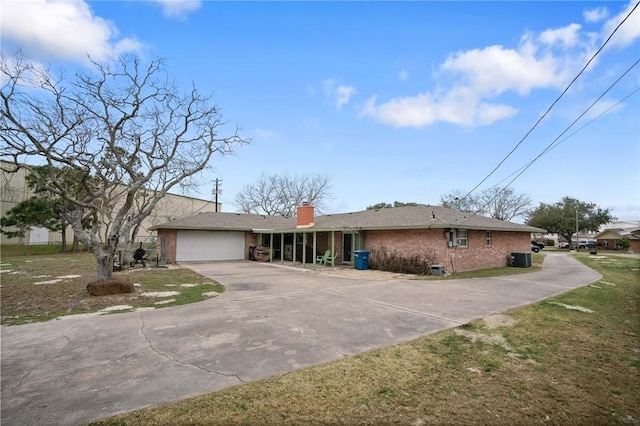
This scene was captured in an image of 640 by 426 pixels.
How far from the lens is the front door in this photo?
18453 mm

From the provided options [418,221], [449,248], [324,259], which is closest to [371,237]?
[324,259]

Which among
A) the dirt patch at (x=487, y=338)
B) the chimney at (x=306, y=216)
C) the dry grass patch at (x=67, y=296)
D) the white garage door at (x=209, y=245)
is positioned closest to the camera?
the dirt patch at (x=487, y=338)

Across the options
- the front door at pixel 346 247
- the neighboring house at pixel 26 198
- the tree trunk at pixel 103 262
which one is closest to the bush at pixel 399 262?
the front door at pixel 346 247

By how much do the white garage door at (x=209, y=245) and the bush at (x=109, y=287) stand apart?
11834 mm

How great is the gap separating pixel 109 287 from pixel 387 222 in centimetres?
1182

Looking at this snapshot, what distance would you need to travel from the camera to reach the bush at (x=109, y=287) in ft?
28.8

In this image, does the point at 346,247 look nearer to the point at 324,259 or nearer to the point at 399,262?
the point at 324,259

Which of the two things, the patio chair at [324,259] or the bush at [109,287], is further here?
the patio chair at [324,259]

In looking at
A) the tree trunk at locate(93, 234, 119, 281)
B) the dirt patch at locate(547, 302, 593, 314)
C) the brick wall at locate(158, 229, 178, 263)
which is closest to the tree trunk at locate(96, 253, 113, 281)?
the tree trunk at locate(93, 234, 119, 281)

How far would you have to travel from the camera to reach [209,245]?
21547 millimetres

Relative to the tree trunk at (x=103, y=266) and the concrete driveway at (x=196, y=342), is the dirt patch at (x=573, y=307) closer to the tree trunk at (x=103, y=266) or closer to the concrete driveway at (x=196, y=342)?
the concrete driveway at (x=196, y=342)

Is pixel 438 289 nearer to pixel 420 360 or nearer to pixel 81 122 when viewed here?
pixel 420 360

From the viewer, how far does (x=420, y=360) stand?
426cm

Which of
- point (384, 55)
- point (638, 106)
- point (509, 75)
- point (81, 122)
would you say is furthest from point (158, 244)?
point (638, 106)
